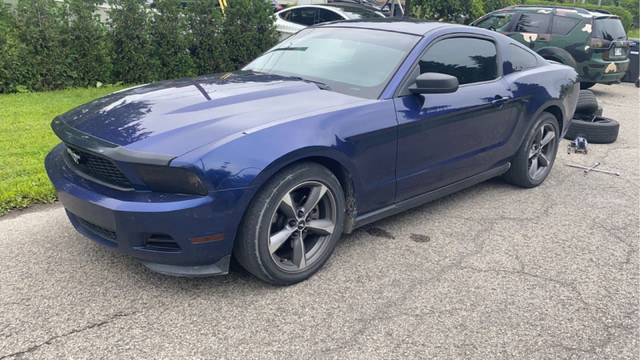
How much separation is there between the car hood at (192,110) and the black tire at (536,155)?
223cm

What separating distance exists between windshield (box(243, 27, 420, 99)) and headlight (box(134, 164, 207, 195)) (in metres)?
1.40

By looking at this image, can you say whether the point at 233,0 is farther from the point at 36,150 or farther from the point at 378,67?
the point at 378,67

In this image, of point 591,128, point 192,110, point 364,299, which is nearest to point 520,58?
point 591,128

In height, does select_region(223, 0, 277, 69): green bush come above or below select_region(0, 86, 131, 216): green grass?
above

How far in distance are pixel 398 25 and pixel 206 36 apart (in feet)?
18.4

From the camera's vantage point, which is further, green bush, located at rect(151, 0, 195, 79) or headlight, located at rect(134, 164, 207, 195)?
green bush, located at rect(151, 0, 195, 79)

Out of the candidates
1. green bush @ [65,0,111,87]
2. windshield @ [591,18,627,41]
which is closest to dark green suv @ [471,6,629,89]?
windshield @ [591,18,627,41]

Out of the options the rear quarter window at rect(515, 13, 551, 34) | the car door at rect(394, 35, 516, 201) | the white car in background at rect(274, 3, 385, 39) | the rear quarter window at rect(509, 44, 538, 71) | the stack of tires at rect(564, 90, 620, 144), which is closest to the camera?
the car door at rect(394, 35, 516, 201)

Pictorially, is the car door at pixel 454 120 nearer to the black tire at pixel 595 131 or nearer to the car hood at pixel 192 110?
the car hood at pixel 192 110

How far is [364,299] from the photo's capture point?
3.03 m

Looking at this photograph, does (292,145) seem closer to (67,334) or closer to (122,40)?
(67,334)

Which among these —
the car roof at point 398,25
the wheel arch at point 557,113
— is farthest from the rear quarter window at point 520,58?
the car roof at point 398,25

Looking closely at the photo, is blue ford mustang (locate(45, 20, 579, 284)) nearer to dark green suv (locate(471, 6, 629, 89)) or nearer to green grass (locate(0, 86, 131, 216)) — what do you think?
Result: green grass (locate(0, 86, 131, 216))

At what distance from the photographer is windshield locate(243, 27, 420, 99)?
3.73 meters
